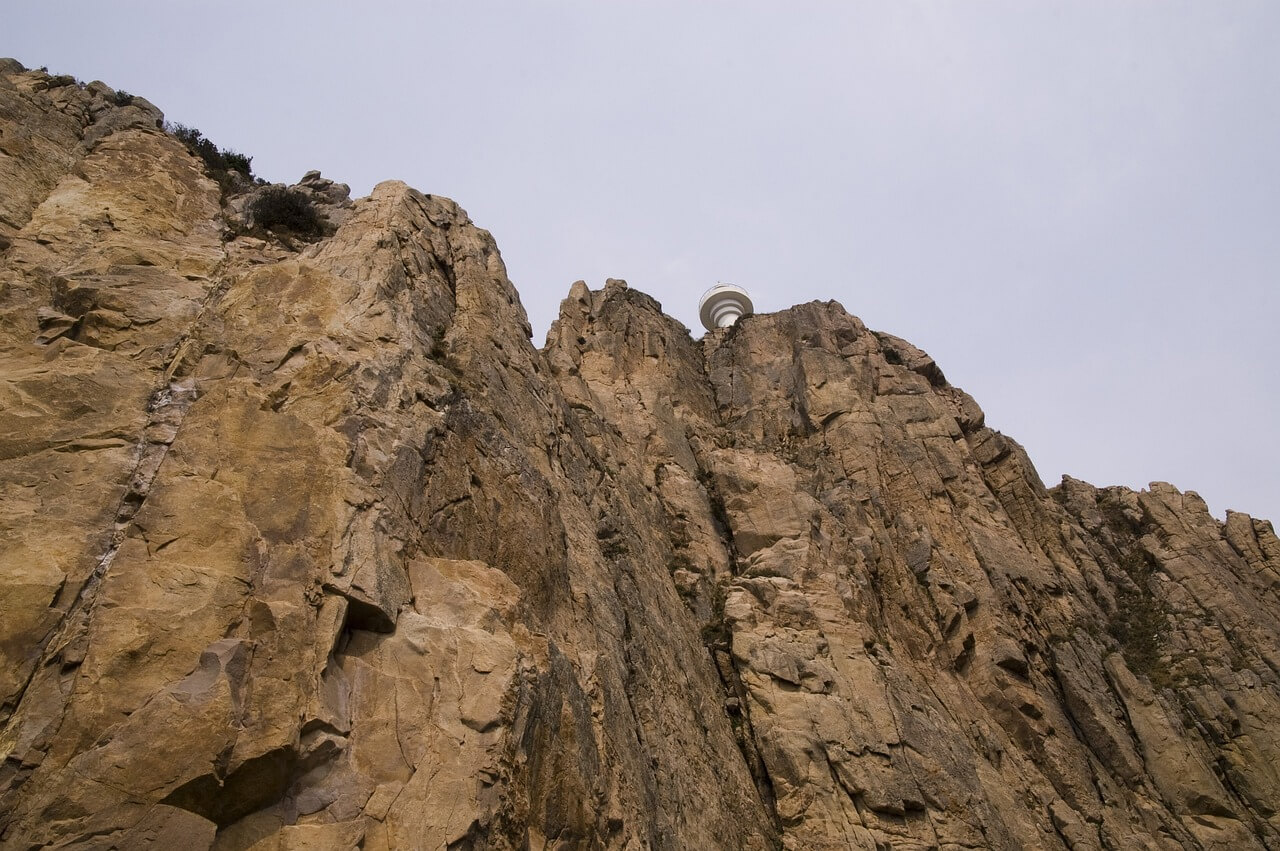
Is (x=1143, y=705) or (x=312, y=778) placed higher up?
(x=1143, y=705)

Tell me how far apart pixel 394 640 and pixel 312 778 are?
2249mm

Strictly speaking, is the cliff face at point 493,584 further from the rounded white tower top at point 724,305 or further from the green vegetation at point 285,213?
the rounded white tower top at point 724,305

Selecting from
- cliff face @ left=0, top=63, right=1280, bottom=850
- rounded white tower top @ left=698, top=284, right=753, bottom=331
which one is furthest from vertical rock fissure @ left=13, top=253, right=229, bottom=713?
rounded white tower top @ left=698, top=284, right=753, bottom=331

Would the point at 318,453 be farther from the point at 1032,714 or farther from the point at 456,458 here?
the point at 1032,714

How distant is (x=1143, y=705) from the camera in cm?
2711

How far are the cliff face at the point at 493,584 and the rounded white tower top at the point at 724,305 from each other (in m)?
25.9

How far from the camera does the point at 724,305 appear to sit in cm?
6322

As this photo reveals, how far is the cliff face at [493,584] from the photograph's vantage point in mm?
9914

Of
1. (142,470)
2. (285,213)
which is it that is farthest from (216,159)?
(142,470)

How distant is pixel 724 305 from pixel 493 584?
5164 centimetres

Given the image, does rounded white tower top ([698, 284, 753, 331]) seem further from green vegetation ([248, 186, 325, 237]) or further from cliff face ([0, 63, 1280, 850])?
green vegetation ([248, 186, 325, 237])

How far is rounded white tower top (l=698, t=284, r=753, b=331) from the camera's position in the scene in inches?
2469

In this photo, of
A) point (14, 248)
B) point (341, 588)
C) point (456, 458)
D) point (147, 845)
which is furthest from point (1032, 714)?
point (14, 248)

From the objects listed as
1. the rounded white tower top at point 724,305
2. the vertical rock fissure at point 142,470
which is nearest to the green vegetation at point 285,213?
the vertical rock fissure at point 142,470
